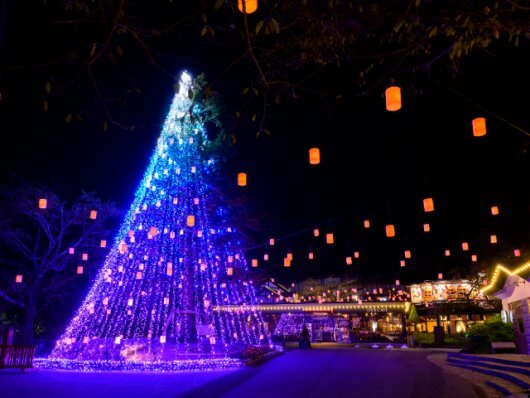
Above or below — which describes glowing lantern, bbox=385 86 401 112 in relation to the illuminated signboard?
above

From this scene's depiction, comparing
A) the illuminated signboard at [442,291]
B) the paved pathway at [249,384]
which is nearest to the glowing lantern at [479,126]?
the paved pathway at [249,384]

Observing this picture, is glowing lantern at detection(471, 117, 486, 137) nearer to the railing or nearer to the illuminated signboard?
the railing

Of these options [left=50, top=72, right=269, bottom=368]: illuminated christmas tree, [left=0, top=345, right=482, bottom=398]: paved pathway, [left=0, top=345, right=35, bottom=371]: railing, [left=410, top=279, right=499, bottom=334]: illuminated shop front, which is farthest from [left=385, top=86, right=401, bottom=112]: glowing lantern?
[left=410, top=279, right=499, bottom=334]: illuminated shop front

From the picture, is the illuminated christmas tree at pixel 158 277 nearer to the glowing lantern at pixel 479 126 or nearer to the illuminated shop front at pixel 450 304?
the glowing lantern at pixel 479 126

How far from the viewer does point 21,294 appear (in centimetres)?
2027

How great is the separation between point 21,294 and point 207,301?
29.2 ft

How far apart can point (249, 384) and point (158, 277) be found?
644cm

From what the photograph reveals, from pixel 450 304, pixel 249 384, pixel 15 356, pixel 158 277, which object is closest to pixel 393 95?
pixel 249 384

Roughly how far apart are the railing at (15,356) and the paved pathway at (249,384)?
63 centimetres

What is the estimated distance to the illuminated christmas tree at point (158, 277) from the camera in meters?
15.7

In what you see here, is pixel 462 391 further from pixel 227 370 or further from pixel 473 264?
pixel 473 264

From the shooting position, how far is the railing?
45.3 feet

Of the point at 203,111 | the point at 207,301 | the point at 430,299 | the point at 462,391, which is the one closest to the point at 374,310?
the point at 430,299

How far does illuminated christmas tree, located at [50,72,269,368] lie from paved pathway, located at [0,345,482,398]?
260cm
